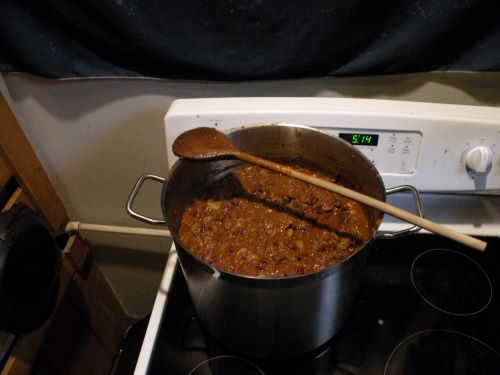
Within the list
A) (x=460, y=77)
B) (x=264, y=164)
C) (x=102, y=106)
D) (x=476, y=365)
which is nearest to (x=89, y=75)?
(x=102, y=106)

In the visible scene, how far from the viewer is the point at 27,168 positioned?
993 millimetres

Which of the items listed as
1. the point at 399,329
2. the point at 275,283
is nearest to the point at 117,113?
the point at 275,283

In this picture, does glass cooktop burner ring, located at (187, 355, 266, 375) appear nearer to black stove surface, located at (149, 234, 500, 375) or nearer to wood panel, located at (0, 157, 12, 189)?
black stove surface, located at (149, 234, 500, 375)

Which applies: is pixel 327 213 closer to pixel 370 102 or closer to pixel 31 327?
pixel 370 102

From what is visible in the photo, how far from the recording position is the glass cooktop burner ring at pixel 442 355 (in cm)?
62

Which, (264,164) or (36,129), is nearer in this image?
(264,164)

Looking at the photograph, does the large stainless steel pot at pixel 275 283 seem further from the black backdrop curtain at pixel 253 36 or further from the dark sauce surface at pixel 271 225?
the black backdrop curtain at pixel 253 36

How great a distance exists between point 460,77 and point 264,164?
47cm

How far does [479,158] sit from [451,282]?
233 millimetres

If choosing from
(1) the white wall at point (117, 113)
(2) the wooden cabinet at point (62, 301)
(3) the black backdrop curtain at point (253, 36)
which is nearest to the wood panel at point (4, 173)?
(2) the wooden cabinet at point (62, 301)

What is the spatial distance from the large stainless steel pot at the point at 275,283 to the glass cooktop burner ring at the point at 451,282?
177 millimetres

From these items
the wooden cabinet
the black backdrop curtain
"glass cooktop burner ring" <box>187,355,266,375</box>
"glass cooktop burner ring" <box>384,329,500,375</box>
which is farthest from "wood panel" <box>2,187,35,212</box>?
"glass cooktop burner ring" <box>384,329,500,375</box>

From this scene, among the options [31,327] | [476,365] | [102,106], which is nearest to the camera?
[476,365]

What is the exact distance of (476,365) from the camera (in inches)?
24.5
